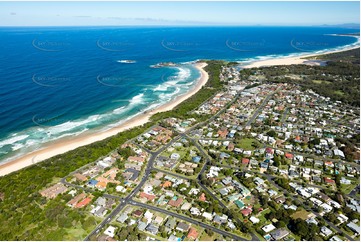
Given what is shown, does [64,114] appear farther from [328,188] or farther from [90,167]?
[328,188]

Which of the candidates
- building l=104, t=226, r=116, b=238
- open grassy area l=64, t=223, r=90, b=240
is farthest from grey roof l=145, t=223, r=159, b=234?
open grassy area l=64, t=223, r=90, b=240

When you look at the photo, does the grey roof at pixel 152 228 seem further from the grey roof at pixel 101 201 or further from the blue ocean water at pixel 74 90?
the blue ocean water at pixel 74 90

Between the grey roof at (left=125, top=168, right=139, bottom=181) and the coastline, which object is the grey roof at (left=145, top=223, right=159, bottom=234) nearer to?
the grey roof at (left=125, top=168, right=139, bottom=181)

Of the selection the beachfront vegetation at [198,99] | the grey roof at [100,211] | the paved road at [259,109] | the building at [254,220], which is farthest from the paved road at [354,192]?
the grey roof at [100,211]

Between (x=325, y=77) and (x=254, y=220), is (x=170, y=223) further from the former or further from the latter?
(x=325, y=77)

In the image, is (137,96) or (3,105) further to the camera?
(137,96)

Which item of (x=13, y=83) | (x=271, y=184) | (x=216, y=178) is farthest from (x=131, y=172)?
(x=13, y=83)

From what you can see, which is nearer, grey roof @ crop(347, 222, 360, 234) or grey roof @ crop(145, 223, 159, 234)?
grey roof @ crop(145, 223, 159, 234)
